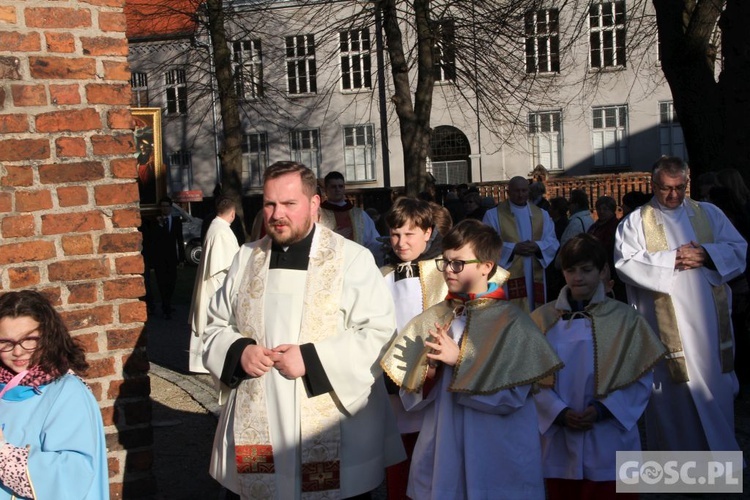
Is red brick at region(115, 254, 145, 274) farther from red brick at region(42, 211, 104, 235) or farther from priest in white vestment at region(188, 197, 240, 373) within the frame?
priest in white vestment at region(188, 197, 240, 373)

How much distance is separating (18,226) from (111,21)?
43.5 inches

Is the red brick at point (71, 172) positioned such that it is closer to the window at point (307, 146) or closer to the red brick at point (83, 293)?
the red brick at point (83, 293)

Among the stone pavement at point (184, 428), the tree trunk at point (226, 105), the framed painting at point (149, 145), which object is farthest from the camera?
the tree trunk at point (226, 105)

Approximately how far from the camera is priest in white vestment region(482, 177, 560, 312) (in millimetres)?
9270

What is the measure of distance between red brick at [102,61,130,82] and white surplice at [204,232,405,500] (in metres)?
1.28

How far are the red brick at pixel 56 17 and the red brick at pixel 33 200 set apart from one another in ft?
2.56

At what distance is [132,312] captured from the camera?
193 inches

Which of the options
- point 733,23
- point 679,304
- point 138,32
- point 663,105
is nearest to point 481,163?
point 663,105

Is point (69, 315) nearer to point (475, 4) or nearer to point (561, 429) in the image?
point (561, 429)

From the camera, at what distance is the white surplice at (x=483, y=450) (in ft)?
13.8

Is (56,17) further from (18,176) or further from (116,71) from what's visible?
(18,176)

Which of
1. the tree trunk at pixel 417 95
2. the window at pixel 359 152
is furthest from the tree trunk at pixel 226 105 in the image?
the window at pixel 359 152

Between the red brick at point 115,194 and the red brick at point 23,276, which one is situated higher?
the red brick at point 115,194

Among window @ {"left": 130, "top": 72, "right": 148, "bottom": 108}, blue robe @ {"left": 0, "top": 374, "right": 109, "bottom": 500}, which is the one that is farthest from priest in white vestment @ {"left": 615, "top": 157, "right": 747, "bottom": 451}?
window @ {"left": 130, "top": 72, "right": 148, "bottom": 108}
